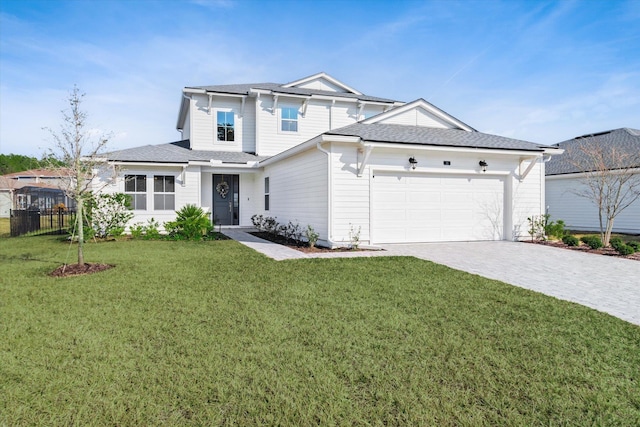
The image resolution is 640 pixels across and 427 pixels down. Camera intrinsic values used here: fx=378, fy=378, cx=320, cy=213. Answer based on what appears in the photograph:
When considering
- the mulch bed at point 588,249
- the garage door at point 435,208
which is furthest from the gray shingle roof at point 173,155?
the mulch bed at point 588,249

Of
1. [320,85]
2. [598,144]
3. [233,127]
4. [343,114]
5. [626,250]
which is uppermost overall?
[320,85]

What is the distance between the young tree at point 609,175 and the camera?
12.9m

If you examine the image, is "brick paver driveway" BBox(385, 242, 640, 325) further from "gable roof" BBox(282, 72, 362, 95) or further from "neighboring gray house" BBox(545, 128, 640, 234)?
"gable roof" BBox(282, 72, 362, 95)

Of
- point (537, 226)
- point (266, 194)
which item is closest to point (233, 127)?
point (266, 194)

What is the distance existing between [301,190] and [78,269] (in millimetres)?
6948

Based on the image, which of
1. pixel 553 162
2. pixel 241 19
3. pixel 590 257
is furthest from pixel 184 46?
pixel 553 162

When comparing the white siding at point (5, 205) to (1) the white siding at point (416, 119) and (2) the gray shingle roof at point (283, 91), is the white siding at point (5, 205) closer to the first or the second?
(2) the gray shingle roof at point (283, 91)

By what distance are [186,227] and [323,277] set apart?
8259mm

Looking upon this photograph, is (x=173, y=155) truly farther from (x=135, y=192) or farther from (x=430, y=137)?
(x=430, y=137)

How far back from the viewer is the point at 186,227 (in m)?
Result: 13.4

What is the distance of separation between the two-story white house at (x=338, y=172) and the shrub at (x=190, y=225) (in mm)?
1662

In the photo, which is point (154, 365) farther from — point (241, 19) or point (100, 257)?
point (241, 19)

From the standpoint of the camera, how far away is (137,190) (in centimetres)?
1487

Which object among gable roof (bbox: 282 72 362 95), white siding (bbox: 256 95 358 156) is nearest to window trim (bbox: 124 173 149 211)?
white siding (bbox: 256 95 358 156)
